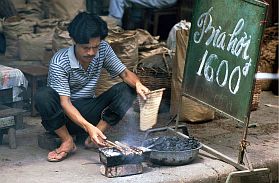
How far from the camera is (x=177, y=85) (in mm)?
7227

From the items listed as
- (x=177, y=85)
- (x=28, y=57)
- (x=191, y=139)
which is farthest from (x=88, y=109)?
(x=28, y=57)

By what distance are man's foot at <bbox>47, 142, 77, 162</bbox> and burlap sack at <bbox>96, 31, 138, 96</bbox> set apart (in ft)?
→ 5.18

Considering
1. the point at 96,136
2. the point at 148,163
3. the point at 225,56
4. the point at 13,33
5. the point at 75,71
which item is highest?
the point at 225,56

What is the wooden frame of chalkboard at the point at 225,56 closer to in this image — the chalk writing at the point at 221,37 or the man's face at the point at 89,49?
the chalk writing at the point at 221,37

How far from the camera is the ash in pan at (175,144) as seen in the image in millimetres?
5695

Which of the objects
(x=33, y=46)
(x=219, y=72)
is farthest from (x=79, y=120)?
(x=33, y=46)

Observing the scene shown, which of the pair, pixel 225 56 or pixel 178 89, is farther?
pixel 178 89

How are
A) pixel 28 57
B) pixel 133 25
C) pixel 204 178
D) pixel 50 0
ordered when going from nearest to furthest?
pixel 204 178 → pixel 28 57 → pixel 50 0 → pixel 133 25

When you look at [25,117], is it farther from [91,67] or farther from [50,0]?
[50,0]

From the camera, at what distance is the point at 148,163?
575 cm

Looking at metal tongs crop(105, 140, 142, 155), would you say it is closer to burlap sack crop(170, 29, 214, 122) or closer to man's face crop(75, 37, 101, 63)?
man's face crop(75, 37, 101, 63)

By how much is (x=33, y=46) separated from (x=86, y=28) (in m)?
2.57

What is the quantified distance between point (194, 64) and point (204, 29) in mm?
363

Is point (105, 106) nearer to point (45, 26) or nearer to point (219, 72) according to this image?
point (219, 72)
